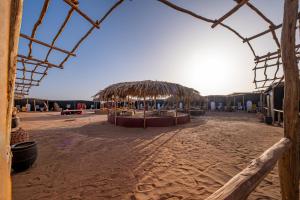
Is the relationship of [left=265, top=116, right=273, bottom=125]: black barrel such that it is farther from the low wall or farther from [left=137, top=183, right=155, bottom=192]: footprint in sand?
[left=137, top=183, right=155, bottom=192]: footprint in sand

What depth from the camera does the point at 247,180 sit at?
1324 millimetres

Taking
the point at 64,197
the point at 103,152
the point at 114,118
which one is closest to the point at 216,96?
the point at 114,118

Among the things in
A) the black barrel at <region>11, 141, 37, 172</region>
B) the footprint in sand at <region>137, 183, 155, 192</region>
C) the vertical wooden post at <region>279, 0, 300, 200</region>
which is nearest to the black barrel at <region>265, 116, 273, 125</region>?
the vertical wooden post at <region>279, 0, 300, 200</region>

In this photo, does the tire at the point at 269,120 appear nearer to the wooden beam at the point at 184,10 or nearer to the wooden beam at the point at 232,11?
the wooden beam at the point at 232,11

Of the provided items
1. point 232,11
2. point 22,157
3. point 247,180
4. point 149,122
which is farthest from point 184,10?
point 149,122

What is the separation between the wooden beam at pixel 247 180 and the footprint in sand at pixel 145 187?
1950mm

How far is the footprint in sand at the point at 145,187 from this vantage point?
2.79 metres

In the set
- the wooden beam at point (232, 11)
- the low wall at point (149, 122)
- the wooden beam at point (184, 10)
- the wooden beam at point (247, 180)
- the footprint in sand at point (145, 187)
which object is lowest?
the footprint in sand at point (145, 187)

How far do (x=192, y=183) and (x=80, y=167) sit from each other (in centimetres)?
285

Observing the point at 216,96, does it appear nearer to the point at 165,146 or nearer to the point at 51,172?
the point at 165,146

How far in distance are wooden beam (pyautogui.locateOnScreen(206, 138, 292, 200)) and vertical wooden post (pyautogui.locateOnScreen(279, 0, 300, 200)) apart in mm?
717

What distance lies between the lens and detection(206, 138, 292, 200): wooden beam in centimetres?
114

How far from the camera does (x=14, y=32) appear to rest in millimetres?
818

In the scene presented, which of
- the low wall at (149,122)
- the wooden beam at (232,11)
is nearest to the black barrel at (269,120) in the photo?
the low wall at (149,122)
